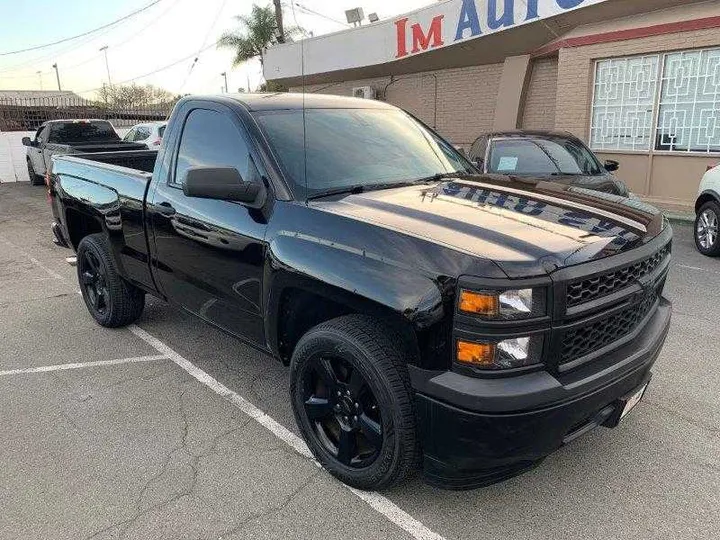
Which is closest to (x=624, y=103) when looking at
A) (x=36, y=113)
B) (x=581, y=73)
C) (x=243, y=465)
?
(x=581, y=73)

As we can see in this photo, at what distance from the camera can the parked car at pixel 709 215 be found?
733 centimetres

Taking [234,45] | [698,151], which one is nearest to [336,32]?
[698,151]

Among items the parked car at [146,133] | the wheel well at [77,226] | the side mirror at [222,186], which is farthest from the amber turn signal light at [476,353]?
the parked car at [146,133]

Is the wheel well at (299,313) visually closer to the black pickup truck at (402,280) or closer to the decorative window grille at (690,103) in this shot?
the black pickup truck at (402,280)

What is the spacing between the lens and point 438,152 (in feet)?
13.2

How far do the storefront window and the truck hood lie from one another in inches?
351

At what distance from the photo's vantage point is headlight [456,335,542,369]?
2266 mm

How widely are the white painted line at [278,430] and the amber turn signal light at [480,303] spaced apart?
1067mm

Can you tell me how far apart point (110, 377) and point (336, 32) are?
15821 mm

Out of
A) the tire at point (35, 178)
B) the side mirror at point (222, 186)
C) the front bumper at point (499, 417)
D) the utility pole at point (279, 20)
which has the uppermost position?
the utility pole at point (279, 20)

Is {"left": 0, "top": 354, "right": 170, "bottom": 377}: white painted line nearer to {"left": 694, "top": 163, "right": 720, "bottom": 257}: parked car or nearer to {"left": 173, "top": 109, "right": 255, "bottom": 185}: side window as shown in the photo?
{"left": 173, "top": 109, "right": 255, "bottom": 185}: side window

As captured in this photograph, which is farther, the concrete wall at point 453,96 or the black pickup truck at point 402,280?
the concrete wall at point 453,96

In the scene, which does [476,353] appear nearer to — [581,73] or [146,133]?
[581,73]

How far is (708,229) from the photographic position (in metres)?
7.46
